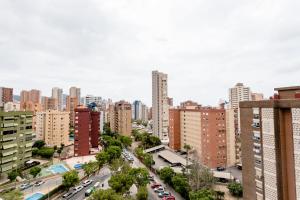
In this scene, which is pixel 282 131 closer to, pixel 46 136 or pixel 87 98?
pixel 46 136

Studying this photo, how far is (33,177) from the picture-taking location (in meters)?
42.3

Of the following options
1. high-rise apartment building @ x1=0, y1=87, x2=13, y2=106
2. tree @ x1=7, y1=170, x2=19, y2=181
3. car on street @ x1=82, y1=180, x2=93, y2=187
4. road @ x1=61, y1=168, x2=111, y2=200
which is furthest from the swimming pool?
high-rise apartment building @ x1=0, y1=87, x2=13, y2=106

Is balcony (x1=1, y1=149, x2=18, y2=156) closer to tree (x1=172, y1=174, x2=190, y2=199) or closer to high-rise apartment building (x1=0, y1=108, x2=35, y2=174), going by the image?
high-rise apartment building (x1=0, y1=108, x2=35, y2=174)

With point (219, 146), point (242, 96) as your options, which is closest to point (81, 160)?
point (219, 146)

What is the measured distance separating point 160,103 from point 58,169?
4057 cm

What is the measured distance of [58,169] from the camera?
4991 centimetres

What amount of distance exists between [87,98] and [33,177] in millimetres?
114574

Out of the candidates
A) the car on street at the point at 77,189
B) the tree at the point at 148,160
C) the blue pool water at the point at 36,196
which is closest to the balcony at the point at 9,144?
the blue pool water at the point at 36,196

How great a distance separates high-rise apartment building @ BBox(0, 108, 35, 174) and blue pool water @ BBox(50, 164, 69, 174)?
221 inches

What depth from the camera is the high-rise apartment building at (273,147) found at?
54.0 feet

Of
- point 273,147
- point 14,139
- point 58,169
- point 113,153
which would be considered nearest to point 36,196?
point 14,139

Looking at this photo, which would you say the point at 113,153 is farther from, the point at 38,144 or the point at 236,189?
the point at 38,144

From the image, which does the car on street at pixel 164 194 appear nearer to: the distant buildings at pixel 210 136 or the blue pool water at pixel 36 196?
the distant buildings at pixel 210 136

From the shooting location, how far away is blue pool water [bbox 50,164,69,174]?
48491 millimetres
